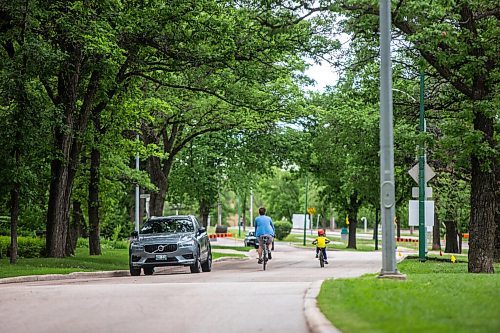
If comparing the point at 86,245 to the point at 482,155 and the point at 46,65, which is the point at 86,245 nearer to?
the point at 46,65

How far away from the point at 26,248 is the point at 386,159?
19.4 metres

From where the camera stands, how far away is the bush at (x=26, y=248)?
29.5 m

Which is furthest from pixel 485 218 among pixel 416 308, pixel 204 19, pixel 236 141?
pixel 236 141

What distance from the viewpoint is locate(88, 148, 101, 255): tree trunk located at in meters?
32.0

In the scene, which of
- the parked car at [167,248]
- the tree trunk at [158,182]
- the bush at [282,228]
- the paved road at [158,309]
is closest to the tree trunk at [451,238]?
the tree trunk at [158,182]

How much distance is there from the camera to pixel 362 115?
34969 millimetres

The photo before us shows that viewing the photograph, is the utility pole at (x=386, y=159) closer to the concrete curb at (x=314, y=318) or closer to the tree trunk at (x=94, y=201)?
the concrete curb at (x=314, y=318)

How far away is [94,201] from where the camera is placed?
1284 inches

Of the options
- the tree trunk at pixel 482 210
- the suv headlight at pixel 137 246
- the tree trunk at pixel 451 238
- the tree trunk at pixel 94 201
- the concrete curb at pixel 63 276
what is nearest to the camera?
the concrete curb at pixel 63 276

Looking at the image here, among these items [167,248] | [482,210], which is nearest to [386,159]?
[482,210]

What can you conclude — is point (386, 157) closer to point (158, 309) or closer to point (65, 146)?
point (158, 309)

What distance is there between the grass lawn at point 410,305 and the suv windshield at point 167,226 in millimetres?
10267

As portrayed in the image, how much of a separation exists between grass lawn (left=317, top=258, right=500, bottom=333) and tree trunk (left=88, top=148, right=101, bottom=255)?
19021mm

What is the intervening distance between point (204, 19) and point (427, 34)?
291 inches
